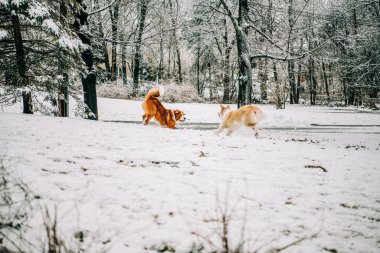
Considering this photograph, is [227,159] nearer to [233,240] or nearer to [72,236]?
[233,240]

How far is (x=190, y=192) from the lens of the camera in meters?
3.36

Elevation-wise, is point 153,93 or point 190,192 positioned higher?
point 153,93

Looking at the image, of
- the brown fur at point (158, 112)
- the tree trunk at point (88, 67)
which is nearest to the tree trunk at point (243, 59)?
the brown fur at point (158, 112)

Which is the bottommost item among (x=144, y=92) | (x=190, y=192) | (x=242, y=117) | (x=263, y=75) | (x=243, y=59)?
(x=190, y=192)

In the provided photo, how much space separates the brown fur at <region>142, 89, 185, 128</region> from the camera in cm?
941

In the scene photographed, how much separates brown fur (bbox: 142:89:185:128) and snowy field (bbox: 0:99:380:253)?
324cm

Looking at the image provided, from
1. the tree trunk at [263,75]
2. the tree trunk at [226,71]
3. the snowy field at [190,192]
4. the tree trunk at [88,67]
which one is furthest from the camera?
the tree trunk at [226,71]

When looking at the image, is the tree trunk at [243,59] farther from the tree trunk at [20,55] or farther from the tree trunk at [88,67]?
the tree trunk at [20,55]

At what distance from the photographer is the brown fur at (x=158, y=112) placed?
30.9 feet

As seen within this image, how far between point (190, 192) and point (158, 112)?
6470 mm

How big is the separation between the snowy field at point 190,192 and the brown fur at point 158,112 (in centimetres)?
324

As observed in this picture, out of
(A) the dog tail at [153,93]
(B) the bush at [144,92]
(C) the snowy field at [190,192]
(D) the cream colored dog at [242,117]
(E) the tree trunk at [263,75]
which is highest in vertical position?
(E) the tree trunk at [263,75]

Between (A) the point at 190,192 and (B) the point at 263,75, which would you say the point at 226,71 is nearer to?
(B) the point at 263,75

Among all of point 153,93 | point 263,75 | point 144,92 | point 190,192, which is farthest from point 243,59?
point 263,75
